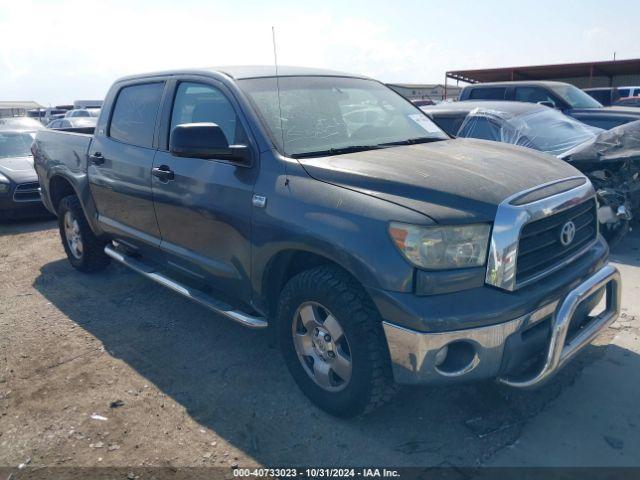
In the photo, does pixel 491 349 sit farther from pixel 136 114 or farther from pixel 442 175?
pixel 136 114

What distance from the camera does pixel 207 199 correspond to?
3.35 meters

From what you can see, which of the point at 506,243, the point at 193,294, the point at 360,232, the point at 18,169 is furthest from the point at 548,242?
the point at 18,169

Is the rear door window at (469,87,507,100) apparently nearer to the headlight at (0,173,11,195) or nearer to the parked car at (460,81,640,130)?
the parked car at (460,81,640,130)

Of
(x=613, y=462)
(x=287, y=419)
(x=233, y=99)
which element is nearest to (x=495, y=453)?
(x=613, y=462)

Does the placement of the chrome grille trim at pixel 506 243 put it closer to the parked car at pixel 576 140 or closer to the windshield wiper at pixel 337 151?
the windshield wiper at pixel 337 151

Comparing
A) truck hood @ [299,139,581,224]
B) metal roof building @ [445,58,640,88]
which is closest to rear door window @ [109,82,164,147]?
truck hood @ [299,139,581,224]

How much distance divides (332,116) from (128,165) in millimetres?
1765

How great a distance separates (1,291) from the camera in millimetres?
5336

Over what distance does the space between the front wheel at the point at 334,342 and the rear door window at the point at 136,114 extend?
1.94m

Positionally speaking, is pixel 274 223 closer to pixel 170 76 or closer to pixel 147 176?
pixel 147 176

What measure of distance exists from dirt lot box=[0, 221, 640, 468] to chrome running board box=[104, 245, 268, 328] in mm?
446

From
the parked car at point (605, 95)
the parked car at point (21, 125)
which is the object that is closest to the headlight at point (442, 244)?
the parked car at point (21, 125)

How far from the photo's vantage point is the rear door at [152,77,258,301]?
3176 mm

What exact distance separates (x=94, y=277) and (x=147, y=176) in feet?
7.07
